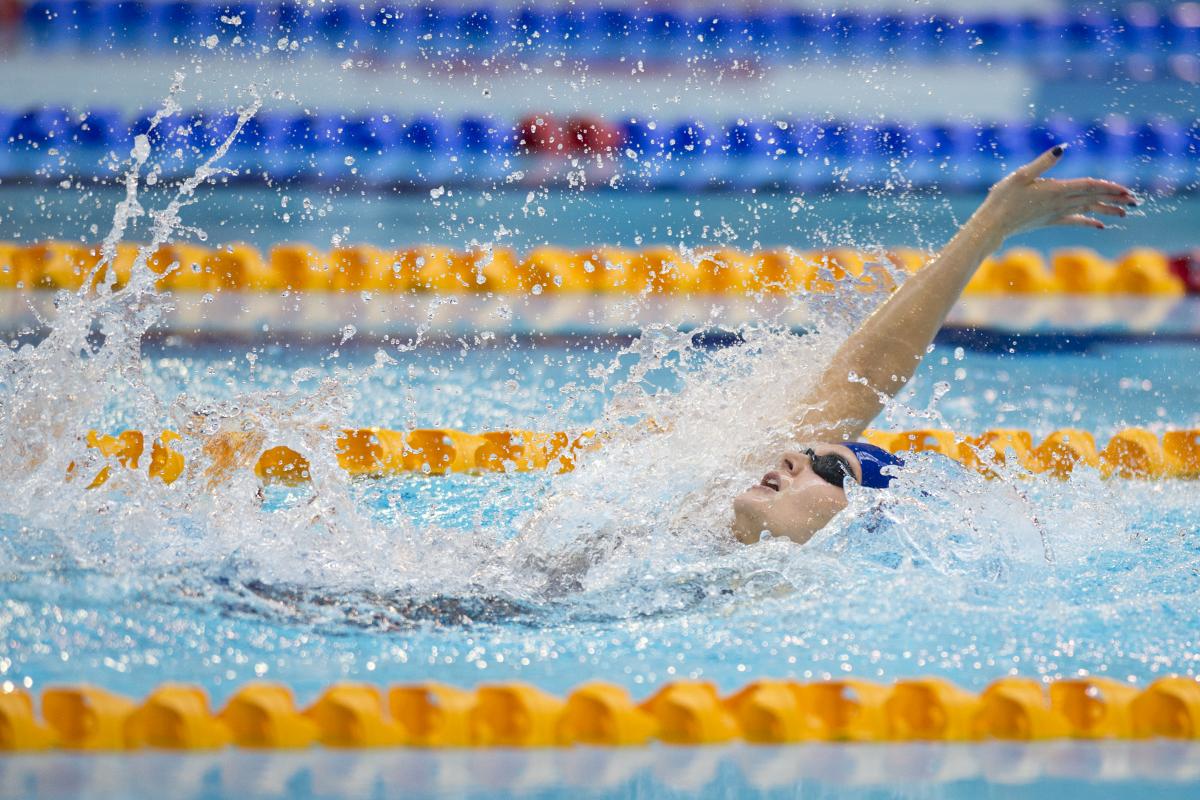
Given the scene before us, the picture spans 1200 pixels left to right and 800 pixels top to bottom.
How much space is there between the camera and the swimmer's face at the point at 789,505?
83.5 inches

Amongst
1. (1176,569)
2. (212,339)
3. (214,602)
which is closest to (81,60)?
(212,339)

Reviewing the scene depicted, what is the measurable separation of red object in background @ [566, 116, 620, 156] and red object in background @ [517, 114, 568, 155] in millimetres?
36

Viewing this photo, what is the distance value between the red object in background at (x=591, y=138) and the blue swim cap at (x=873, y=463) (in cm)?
338

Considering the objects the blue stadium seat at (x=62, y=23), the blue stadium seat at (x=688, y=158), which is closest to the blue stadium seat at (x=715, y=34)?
the blue stadium seat at (x=688, y=158)

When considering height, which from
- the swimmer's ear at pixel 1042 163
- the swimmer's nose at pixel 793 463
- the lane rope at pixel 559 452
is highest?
the swimmer's ear at pixel 1042 163

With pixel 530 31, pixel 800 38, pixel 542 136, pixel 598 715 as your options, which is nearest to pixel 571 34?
pixel 530 31

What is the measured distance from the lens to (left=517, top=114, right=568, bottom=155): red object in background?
5465 millimetres

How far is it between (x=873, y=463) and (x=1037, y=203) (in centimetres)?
49

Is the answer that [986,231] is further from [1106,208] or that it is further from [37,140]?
[37,140]

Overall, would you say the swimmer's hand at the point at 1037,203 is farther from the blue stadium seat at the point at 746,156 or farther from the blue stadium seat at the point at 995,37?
the blue stadium seat at the point at 995,37

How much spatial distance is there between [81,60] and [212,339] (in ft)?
7.45

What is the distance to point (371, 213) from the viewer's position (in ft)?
17.0

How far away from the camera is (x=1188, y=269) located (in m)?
4.65

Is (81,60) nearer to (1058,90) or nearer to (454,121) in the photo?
(454,121)
